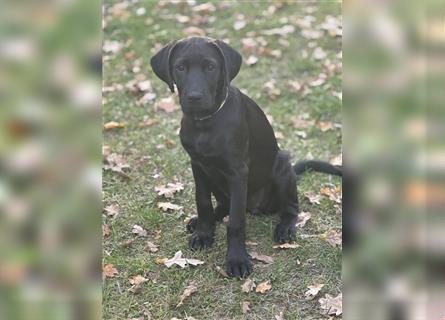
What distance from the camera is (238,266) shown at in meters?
3.96

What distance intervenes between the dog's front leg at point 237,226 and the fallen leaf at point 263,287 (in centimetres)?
14

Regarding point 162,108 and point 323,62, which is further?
point 323,62

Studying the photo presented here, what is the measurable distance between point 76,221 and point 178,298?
243cm

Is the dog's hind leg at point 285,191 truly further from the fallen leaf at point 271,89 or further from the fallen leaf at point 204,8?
the fallen leaf at point 204,8

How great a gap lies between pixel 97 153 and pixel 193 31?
696 centimetres

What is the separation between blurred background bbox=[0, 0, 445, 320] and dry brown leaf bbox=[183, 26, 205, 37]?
6821 millimetres

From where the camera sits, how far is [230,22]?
8430mm

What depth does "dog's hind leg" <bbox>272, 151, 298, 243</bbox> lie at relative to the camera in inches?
174

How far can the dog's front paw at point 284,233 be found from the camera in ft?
14.1

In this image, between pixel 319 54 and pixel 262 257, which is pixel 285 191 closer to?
pixel 262 257

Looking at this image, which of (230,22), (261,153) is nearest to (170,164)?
(261,153)

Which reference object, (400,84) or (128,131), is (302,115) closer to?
(128,131)

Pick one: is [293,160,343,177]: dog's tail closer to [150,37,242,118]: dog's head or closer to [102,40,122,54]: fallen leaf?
[150,37,242,118]: dog's head

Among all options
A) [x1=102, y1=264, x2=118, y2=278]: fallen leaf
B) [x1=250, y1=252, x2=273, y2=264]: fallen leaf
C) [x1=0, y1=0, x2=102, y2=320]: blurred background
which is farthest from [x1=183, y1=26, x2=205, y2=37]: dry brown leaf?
[x1=0, y1=0, x2=102, y2=320]: blurred background
